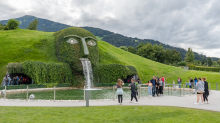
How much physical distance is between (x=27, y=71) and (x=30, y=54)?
6.88m

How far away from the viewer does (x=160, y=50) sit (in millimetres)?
82125

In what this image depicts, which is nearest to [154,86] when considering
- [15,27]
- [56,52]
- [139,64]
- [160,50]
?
[56,52]

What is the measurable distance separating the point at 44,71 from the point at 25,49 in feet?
27.9

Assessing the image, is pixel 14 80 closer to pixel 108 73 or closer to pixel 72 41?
pixel 72 41

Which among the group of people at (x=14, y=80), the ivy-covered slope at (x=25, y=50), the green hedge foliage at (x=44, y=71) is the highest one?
the ivy-covered slope at (x=25, y=50)

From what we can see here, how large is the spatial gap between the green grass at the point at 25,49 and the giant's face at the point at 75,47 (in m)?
2.50

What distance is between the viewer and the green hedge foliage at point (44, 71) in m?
26.4

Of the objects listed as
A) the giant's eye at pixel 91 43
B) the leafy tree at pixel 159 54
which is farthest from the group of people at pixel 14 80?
the leafy tree at pixel 159 54

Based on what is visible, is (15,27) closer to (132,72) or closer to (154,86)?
(132,72)

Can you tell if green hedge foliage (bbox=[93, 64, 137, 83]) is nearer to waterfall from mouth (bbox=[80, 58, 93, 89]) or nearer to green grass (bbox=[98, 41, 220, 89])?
waterfall from mouth (bbox=[80, 58, 93, 89])

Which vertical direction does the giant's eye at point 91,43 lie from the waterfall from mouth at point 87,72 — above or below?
above

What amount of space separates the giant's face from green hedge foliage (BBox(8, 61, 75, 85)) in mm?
1641

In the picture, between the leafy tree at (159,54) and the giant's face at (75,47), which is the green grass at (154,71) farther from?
the leafy tree at (159,54)

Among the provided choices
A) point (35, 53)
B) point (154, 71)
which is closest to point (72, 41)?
point (35, 53)
